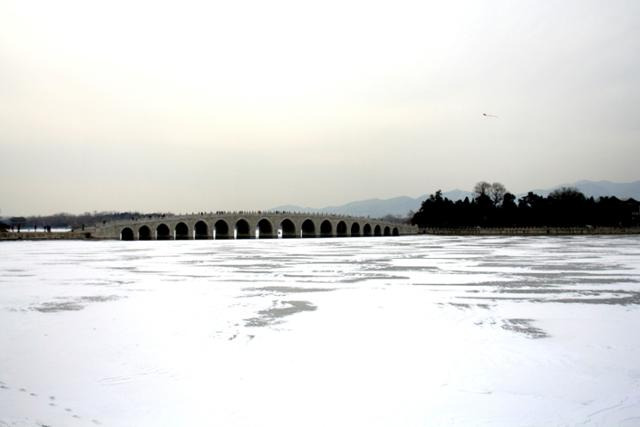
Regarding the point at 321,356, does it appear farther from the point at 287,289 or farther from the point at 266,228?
the point at 266,228

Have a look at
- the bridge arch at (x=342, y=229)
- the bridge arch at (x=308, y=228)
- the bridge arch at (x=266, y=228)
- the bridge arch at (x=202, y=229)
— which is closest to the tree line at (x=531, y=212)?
the bridge arch at (x=342, y=229)

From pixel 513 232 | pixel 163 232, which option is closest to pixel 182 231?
pixel 163 232

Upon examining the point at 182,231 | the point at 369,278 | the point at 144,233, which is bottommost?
the point at 369,278

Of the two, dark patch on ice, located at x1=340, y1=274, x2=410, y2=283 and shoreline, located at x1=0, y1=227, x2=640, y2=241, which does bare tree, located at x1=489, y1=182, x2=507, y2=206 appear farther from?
dark patch on ice, located at x1=340, y1=274, x2=410, y2=283

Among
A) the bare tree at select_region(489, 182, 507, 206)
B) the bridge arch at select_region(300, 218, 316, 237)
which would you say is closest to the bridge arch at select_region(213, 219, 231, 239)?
the bridge arch at select_region(300, 218, 316, 237)

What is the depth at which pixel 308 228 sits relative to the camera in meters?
93.6

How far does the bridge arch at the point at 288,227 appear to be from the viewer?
3432 inches

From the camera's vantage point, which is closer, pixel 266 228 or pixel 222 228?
pixel 222 228

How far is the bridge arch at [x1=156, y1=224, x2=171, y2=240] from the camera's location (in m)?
73.6

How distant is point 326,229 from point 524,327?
87370 millimetres

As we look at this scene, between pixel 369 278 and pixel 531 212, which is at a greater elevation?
pixel 531 212

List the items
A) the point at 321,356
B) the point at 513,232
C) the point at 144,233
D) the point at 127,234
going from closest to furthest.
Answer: the point at 321,356, the point at 127,234, the point at 144,233, the point at 513,232

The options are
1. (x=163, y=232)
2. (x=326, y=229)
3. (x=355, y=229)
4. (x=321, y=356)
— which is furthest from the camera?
(x=355, y=229)

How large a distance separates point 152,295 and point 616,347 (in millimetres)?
10039
